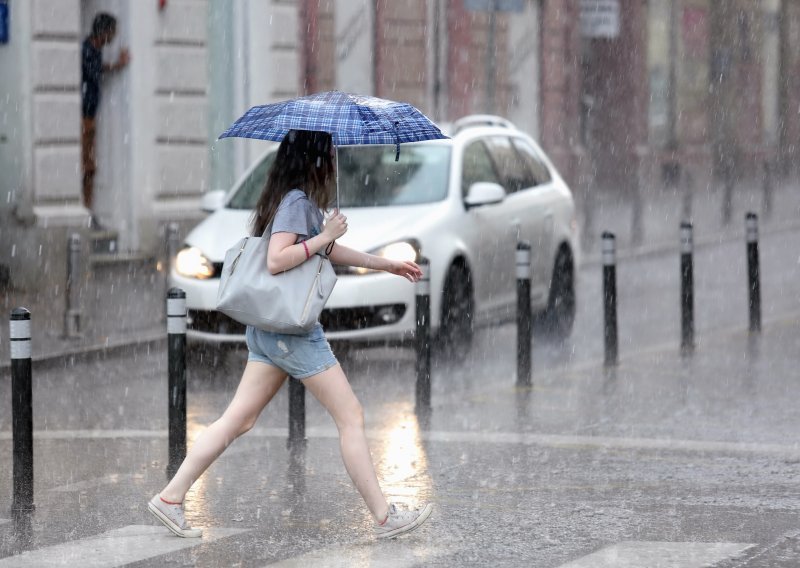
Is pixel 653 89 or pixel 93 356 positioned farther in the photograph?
pixel 653 89

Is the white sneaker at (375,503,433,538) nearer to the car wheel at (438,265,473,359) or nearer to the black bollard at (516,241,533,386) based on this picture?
the black bollard at (516,241,533,386)

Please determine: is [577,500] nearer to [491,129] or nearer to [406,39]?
[491,129]

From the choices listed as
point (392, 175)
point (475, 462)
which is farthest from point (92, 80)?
point (475, 462)

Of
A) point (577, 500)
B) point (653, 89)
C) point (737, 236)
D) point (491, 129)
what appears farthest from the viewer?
point (653, 89)

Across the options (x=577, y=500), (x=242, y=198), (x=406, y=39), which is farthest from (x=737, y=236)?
(x=577, y=500)

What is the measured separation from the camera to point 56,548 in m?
7.24

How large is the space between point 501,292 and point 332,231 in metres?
7.27

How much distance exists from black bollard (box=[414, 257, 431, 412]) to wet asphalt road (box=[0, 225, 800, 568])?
146 mm

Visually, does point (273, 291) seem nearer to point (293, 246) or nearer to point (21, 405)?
point (293, 246)

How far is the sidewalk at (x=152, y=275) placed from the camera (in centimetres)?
1466

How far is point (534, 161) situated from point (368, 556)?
9199 millimetres

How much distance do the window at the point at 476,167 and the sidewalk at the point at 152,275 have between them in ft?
8.87

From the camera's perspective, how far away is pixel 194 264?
13.1 meters

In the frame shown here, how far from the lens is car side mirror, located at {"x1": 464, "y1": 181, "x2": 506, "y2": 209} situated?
13711mm
